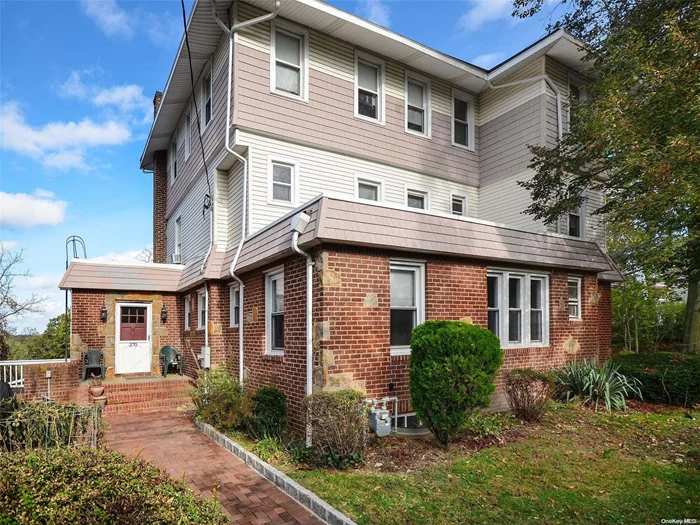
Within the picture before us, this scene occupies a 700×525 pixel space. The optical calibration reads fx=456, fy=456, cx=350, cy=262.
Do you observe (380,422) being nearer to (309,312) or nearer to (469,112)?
(309,312)

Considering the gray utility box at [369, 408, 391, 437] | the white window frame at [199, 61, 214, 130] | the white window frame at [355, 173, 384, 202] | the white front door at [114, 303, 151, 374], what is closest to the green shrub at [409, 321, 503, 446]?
the gray utility box at [369, 408, 391, 437]

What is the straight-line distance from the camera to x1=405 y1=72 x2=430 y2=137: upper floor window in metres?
12.4

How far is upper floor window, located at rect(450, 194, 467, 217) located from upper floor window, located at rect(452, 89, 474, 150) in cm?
152

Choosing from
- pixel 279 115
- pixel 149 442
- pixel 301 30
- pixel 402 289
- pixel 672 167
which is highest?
pixel 301 30

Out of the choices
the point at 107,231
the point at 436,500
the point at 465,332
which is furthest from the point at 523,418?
the point at 107,231

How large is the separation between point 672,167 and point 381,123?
6853 millimetres

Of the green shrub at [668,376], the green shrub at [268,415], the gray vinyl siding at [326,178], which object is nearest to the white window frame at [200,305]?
the gray vinyl siding at [326,178]

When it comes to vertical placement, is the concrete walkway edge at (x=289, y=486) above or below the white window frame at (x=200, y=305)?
below

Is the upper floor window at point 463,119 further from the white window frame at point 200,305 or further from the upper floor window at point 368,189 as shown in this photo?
the white window frame at point 200,305

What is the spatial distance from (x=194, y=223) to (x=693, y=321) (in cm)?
1422

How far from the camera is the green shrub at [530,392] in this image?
7.35 meters

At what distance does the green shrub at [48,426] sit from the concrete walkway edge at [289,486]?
6.26ft

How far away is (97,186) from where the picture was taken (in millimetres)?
20297

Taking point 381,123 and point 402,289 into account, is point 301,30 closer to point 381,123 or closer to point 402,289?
point 381,123
